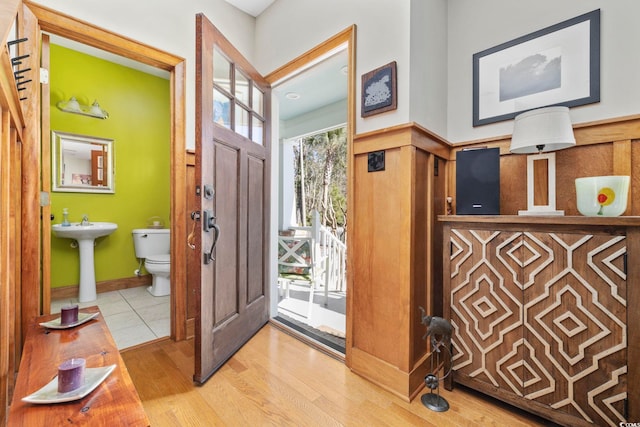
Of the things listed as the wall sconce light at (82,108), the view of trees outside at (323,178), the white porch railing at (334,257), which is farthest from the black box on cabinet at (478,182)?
the wall sconce light at (82,108)

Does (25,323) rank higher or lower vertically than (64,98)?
lower

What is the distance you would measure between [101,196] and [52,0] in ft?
7.32

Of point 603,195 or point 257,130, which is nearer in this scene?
point 603,195

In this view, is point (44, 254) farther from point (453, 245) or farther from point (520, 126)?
point (520, 126)

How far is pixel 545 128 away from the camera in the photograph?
1.37m

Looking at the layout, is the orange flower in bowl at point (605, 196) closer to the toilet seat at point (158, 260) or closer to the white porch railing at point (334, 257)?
the white porch railing at point (334, 257)

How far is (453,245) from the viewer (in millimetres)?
1618

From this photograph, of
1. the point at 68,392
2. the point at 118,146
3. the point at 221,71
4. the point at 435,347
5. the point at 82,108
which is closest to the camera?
the point at 68,392

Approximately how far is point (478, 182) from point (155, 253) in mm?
3540

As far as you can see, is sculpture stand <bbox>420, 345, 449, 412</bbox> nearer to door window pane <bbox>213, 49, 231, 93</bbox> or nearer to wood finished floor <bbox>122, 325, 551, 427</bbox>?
wood finished floor <bbox>122, 325, 551, 427</bbox>

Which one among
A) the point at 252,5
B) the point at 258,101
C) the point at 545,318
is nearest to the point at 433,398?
the point at 545,318

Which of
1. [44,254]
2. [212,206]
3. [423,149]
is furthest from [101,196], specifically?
[423,149]

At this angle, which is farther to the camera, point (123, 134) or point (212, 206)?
point (123, 134)

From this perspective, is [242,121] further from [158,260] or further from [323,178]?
[323,178]
